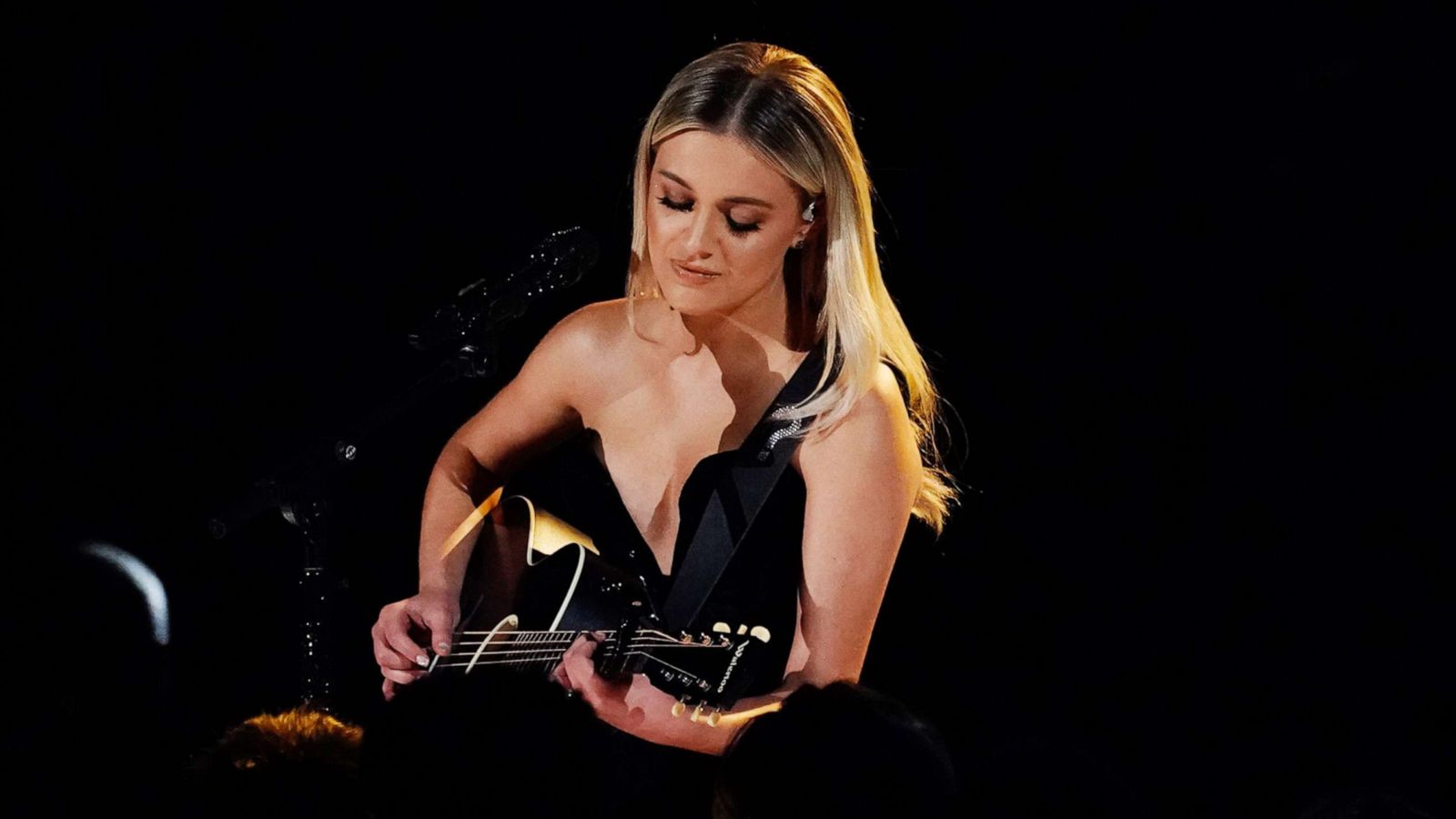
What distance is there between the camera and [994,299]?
314cm

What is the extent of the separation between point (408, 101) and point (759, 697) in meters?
1.51

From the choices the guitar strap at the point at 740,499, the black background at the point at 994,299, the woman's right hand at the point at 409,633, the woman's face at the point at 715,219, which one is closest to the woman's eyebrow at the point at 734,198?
the woman's face at the point at 715,219

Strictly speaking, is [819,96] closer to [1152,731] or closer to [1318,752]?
[1152,731]

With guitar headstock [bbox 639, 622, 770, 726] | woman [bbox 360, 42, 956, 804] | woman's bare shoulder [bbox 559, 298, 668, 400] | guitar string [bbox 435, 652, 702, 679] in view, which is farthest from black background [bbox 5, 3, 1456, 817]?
guitar headstock [bbox 639, 622, 770, 726]

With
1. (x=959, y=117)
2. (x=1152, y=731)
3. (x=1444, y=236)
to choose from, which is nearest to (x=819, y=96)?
(x=959, y=117)

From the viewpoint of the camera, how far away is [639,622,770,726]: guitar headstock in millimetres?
2559

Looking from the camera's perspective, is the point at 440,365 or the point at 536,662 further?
the point at 536,662

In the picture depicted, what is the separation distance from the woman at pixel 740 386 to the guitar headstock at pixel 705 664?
0.04 metres

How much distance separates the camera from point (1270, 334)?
304 centimetres

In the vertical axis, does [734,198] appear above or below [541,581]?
above

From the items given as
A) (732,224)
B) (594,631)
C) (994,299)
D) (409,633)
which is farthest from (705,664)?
(994,299)

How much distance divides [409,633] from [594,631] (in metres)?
0.42

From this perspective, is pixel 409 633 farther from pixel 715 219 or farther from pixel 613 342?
pixel 715 219

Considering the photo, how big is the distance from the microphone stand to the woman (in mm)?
377
